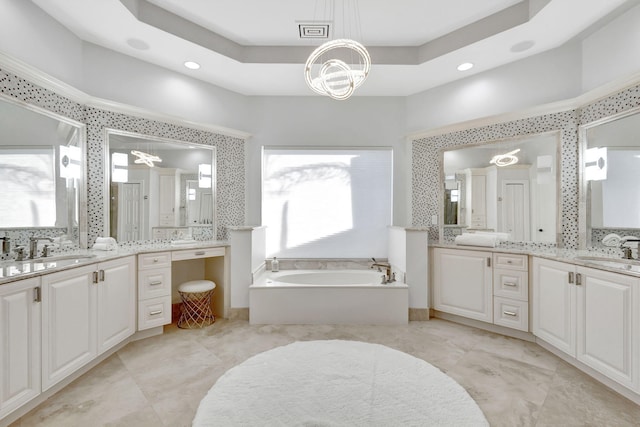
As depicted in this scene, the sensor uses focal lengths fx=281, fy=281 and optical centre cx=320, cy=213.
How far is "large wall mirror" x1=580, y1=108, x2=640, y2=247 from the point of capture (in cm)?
237

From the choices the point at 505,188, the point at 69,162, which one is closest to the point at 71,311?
the point at 69,162

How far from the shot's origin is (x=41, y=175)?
2.39 metres

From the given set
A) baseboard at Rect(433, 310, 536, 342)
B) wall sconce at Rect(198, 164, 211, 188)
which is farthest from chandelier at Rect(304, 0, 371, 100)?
baseboard at Rect(433, 310, 536, 342)

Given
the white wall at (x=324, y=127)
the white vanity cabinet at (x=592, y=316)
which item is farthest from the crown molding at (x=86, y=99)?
the white vanity cabinet at (x=592, y=316)

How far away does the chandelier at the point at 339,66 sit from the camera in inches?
80.7

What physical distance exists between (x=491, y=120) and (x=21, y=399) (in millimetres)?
4558

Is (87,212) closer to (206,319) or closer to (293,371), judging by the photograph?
(206,319)

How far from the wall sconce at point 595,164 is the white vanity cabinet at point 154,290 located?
4217 millimetres

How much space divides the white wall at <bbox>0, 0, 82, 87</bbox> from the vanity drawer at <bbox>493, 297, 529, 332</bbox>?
15.4 feet

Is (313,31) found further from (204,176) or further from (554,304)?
(554,304)

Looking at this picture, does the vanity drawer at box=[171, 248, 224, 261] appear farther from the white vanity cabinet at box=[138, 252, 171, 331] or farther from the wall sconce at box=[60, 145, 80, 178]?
the wall sconce at box=[60, 145, 80, 178]

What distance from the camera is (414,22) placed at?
2.72 m

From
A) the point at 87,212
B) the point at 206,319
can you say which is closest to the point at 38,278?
the point at 87,212

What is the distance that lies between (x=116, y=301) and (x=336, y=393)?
Result: 6.62 feet
